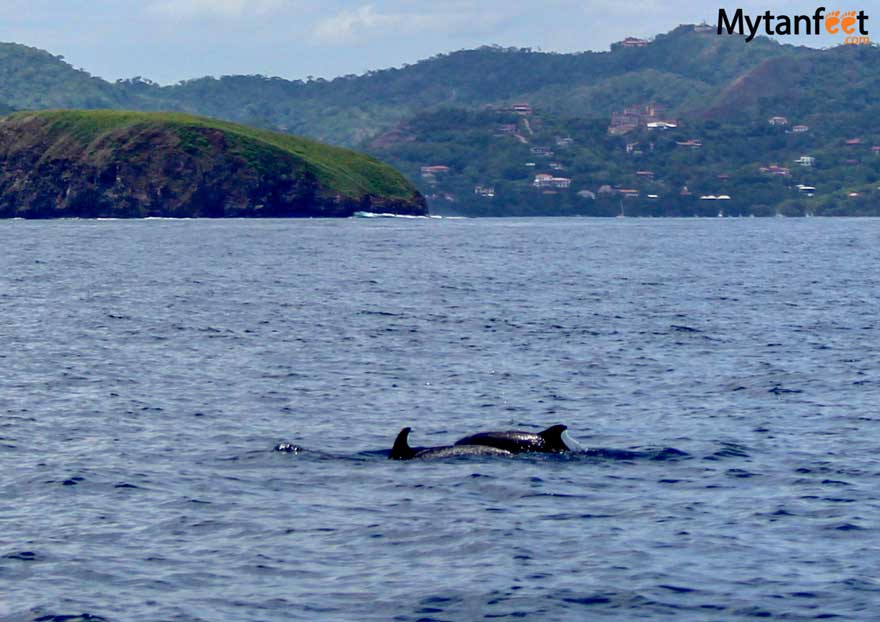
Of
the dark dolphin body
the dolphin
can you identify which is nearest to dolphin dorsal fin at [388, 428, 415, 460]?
the dolphin

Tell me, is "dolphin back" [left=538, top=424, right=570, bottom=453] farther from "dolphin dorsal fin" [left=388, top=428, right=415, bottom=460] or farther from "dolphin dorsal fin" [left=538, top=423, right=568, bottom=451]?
"dolphin dorsal fin" [left=388, top=428, right=415, bottom=460]

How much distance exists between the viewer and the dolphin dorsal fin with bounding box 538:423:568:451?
106ft

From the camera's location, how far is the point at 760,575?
22.6 m

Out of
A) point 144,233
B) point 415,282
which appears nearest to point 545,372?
point 415,282

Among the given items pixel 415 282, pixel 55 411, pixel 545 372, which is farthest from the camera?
pixel 415 282

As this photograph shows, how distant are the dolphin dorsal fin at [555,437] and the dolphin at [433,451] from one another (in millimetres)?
894

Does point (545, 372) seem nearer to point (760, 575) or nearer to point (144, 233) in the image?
point (760, 575)

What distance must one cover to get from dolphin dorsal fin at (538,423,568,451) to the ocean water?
697mm

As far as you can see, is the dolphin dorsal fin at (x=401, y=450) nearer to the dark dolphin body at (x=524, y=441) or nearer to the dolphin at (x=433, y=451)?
the dolphin at (x=433, y=451)

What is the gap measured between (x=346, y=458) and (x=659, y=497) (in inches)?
305

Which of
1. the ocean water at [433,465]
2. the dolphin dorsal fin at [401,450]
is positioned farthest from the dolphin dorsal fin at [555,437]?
the dolphin dorsal fin at [401,450]

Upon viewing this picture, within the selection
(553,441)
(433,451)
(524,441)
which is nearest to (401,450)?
(433,451)

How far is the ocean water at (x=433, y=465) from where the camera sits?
2189 centimetres

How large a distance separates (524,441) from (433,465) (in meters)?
2.50
